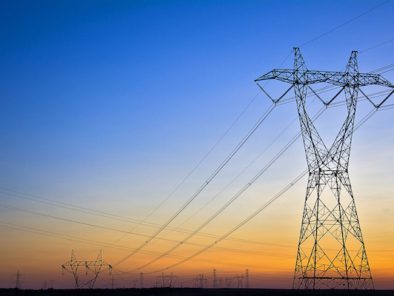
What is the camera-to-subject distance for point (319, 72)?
43000 mm

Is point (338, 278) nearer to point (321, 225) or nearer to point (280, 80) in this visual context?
point (321, 225)

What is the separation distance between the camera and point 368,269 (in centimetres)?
4253

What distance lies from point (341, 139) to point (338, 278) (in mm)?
11235
